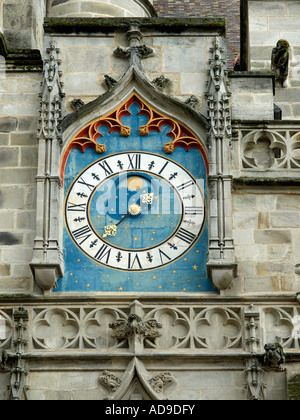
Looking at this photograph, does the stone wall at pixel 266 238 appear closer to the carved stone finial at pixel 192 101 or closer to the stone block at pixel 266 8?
the carved stone finial at pixel 192 101

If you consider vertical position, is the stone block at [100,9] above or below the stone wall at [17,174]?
above

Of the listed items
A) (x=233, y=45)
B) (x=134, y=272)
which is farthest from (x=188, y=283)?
(x=233, y=45)

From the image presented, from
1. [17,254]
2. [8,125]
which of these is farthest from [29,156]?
[17,254]

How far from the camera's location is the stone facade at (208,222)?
1565 centimetres

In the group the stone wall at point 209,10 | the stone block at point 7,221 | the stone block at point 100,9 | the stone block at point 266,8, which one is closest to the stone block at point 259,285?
the stone block at point 7,221

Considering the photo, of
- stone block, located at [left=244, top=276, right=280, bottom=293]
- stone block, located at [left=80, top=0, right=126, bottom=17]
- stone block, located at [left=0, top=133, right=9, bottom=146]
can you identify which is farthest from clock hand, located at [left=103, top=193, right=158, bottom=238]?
stone block, located at [left=80, top=0, right=126, bottom=17]

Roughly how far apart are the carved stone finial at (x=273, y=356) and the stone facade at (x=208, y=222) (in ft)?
0.11

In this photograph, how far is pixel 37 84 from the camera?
17.5 metres

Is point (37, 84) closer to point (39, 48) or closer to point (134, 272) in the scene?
point (39, 48)

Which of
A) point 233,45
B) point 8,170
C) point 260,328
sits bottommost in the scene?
point 260,328
